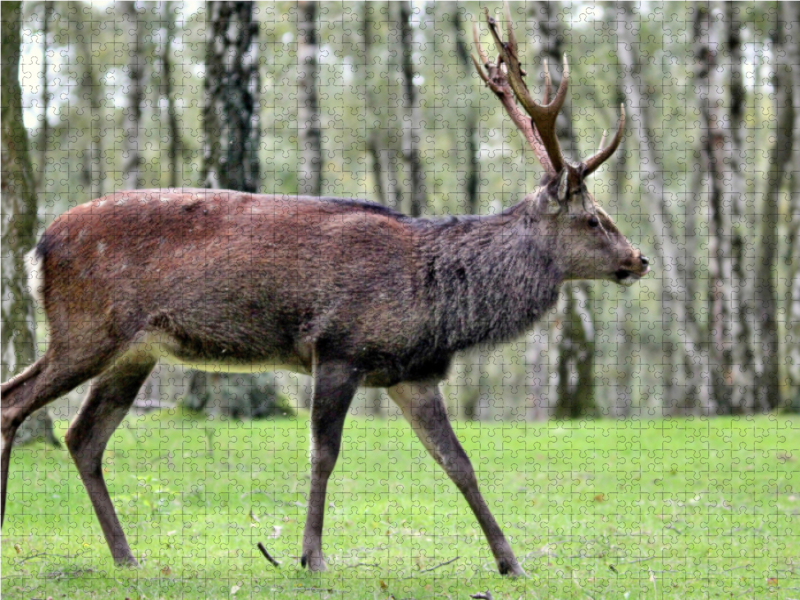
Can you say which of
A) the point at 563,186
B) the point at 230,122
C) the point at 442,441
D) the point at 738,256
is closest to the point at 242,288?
the point at 442,441

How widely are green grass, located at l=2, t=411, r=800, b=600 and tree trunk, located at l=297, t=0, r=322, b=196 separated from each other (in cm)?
600

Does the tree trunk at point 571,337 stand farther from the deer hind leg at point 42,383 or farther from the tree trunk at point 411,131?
the deer hind leg at point 42,383

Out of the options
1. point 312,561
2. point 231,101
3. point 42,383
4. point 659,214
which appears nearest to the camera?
point 42,383

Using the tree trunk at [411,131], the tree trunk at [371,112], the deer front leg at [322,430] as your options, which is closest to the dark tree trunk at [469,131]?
the tree trunk at [371,112]

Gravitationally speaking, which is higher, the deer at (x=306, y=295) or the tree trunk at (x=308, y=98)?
the tree trunk at (x=308, y=98)

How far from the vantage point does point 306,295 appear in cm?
624

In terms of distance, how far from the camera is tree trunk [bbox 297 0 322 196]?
16.3 metres

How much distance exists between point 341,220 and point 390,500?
291 cm

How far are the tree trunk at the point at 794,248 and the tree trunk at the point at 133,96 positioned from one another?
11346mm

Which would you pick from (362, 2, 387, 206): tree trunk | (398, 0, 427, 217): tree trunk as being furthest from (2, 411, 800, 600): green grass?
A: (362, 2, 387, 206): tree trunk

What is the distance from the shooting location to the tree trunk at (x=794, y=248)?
15156 millimetres

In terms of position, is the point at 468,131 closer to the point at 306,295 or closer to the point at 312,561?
the point at 306,295

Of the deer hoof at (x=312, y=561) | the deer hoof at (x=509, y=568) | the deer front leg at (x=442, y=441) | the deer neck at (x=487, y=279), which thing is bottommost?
the deer hoof at (x=509, y=568)

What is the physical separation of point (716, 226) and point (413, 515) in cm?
1023
